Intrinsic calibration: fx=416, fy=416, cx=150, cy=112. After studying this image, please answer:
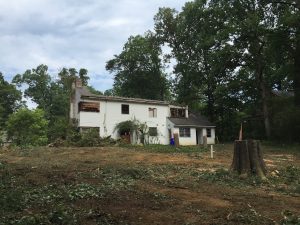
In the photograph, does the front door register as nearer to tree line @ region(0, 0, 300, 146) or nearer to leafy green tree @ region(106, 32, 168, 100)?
tree line @ region(0, 0, 300, 146)

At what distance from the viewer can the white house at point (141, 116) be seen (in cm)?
4047

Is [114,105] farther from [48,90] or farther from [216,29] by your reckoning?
[48,90]

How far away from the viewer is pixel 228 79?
46250 mm

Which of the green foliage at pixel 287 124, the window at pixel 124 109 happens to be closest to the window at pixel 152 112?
the window at pixel 124 109

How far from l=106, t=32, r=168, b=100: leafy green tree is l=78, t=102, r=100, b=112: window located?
2018cm

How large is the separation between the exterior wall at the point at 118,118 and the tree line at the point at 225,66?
2670 mm

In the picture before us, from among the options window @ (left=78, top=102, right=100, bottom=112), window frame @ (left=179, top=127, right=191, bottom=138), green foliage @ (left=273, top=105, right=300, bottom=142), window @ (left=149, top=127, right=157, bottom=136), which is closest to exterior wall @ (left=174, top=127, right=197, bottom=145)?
window frame @ (left=179, top=127, right=191, bottom=138)

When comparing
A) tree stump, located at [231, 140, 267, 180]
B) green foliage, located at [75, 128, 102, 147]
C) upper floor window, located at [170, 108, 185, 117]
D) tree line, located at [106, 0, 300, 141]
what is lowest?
tree stump, located at [231, 140, 267, 180]

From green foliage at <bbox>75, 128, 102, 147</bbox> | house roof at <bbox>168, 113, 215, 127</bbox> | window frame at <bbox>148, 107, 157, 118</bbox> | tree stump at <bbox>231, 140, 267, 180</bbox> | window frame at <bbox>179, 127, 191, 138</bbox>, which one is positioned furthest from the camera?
window frame at <bbox>179, 127, 191, 138</bbox>

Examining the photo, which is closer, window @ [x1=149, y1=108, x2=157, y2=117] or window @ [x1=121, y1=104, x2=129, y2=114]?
window @ [x1=121, y1=104, x2=129, y2=114]

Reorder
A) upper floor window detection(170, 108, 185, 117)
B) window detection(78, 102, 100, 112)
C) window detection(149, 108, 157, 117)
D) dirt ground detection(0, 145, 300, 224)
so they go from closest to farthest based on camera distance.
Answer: dirt ground detection(0, 145, 300, 224)
window detection(78, 102, 100, 112)
window detection(149, 108, 157, 117)
upper floor window detection(170, 108, 185, 117)

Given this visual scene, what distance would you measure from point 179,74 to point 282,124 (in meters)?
20.6

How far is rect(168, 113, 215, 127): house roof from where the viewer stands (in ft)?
150

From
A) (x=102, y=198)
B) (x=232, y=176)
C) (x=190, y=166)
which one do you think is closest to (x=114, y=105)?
(x=190, y=166)
